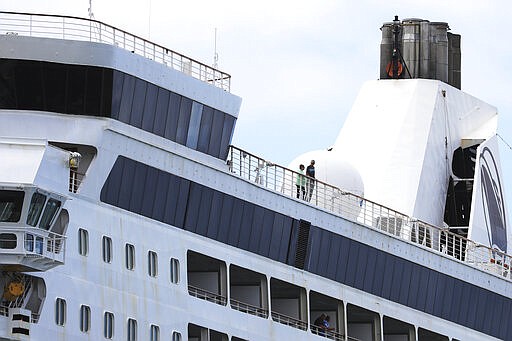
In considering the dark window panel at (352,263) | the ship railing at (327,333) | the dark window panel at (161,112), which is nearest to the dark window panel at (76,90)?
the dark window panel at (161,112)

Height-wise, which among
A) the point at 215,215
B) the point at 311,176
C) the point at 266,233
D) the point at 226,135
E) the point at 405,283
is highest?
the point at 311,176

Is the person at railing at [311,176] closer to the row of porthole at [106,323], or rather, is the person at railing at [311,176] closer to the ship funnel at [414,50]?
the row of porthole at [106,323]

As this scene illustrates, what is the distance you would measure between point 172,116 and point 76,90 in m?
3.81

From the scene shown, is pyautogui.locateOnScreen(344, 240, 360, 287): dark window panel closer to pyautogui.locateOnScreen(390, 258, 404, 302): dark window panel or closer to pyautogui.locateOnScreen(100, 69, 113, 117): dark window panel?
pyautogui.locateOnScreen(390, 258, 404, 302): dark window panel

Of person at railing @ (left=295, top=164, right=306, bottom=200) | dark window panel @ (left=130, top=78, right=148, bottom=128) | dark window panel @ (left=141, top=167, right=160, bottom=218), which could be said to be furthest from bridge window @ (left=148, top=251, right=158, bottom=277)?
person at railing @ (left=295, top=164, right=306, bottom=200)

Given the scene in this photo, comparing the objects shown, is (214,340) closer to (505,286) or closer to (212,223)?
(212,223)

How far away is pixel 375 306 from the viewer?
64.3m

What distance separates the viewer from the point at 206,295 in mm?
55938

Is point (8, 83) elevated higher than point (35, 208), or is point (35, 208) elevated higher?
point (8, 83)

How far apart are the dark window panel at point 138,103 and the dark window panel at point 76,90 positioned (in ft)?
6.03

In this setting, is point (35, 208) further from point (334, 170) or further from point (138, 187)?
point (334, 170)

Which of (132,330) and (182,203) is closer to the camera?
(132,330)

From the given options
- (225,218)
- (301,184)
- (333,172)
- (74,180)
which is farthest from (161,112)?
(333,172)

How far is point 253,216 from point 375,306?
7858mm
